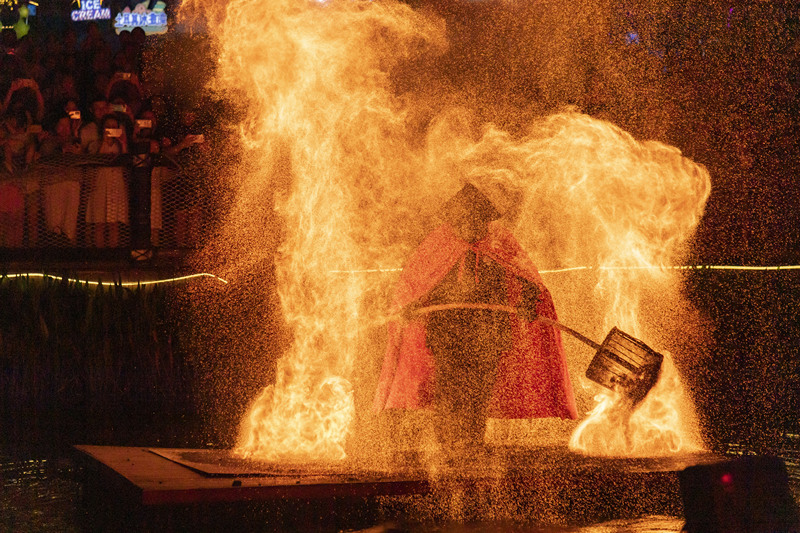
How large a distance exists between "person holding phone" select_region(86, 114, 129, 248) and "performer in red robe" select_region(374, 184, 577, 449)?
15.3 ft

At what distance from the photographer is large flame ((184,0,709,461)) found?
7094 millimetres

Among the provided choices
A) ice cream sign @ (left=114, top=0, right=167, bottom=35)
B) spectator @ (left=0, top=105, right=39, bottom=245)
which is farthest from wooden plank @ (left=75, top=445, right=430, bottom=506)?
ice cream sign @ (left=114, top=0, right=167, bottom=35)

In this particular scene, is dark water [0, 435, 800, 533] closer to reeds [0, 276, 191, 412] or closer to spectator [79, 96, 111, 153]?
reeds [0, 276, 191, 412]

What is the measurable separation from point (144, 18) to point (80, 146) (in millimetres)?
4120

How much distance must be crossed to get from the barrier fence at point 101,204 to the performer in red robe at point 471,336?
14.3 ft

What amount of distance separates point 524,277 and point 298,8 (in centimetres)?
354

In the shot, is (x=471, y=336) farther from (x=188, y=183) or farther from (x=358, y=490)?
(x=188, y=183)

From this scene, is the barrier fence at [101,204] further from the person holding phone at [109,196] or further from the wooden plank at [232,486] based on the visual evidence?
the wooden plank at [232,486]

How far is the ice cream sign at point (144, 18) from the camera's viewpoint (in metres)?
12.8

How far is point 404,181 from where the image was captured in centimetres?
875

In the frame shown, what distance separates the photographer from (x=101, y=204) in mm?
9406

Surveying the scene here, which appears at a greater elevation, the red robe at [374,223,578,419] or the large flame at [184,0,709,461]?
the large flame at [184,0,709,461]

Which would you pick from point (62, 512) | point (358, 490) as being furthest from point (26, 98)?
point (358, 490)

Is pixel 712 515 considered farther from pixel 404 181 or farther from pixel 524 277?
pixel 404 181
